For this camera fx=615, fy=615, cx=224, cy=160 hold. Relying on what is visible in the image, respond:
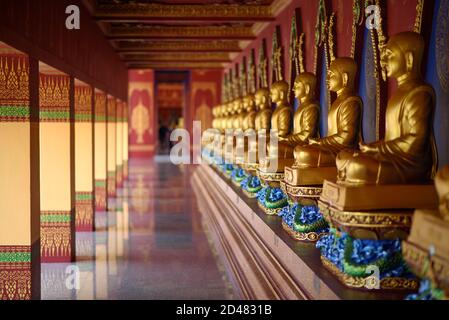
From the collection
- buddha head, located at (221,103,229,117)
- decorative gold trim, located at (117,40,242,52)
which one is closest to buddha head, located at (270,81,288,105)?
buddha head, located at (221,103,229,117)

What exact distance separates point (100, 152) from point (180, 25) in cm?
250

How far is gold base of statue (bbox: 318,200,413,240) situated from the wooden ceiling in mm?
5472

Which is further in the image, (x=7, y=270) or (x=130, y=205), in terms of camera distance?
(x=130, y=205)

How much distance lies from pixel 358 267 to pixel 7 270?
8.45 ft

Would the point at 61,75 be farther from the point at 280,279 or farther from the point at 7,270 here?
the point at 280,279

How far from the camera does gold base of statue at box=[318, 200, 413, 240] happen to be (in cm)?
300

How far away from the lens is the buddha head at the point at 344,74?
4.36 metres

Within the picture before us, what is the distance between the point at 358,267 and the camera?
3.04 m

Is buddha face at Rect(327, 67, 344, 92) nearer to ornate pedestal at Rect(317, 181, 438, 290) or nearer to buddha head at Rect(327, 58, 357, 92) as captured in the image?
buddha head at Rect(327, 58, 357, 92)

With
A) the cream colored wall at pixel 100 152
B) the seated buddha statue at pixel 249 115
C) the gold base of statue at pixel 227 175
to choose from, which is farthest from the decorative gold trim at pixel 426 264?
the cream colored wall at pixel 100 152

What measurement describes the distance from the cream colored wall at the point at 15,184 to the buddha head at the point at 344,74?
7.20 feet

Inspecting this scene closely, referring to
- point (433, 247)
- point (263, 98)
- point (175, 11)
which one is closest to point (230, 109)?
point (175, 11)

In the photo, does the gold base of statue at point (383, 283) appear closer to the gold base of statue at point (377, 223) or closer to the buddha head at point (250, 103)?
the gold base of statue at point (377, 223)
